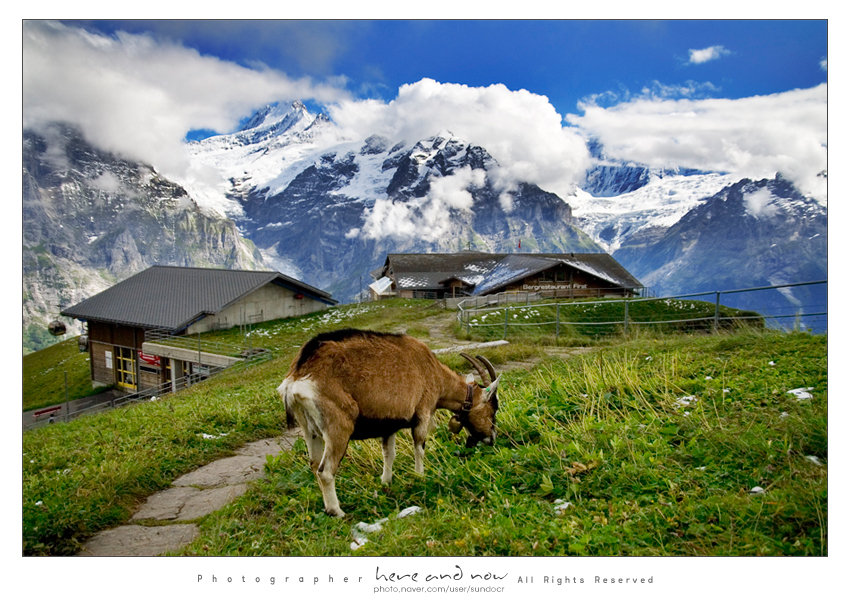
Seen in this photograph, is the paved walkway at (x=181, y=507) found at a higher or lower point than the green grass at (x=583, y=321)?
lower

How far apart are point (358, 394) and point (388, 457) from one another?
110 cm

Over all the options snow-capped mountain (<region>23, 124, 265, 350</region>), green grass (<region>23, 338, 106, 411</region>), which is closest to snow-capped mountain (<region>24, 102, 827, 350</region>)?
snow-capped mountain (<region>23, 124, 265, 350</region>)

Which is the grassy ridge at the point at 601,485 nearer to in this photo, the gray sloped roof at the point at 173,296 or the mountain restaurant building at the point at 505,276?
the gray sloped roof at the point at 173,296

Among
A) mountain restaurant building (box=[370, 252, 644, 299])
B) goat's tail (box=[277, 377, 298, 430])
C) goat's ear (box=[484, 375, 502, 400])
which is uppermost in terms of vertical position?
mountain restaurant building (box=[370, 252, 644, 299])

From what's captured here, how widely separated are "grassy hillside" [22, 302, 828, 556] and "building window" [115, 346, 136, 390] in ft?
86.4

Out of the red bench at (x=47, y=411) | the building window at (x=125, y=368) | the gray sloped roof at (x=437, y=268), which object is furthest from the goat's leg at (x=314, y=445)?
the gray sloped roof at (x=437, y=268)

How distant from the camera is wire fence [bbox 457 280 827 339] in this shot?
682cm

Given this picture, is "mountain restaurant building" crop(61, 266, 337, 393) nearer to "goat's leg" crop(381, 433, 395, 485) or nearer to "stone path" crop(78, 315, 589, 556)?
"stone path" crop(78, 315, 589, 556)

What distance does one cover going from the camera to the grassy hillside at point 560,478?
3131 millimetres

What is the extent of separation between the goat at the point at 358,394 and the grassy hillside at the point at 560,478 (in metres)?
0.49

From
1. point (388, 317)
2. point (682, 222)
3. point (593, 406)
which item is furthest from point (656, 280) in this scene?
point (593, 406)

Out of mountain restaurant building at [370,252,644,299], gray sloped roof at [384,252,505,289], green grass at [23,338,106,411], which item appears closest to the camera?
green grass at [23,338,106,411]
